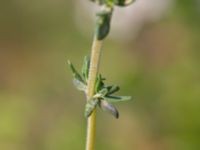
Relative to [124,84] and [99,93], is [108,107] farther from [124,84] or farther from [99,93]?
[124,84]

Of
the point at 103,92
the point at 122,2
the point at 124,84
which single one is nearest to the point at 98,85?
the point at 103,92

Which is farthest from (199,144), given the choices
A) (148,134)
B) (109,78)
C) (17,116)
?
(109,78)

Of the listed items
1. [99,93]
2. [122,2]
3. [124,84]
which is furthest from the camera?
[124,84]

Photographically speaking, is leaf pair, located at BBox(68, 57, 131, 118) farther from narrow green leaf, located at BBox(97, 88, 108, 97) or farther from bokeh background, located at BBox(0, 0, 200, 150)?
bokeh background, located at BBox(0, 0, 200, 150)

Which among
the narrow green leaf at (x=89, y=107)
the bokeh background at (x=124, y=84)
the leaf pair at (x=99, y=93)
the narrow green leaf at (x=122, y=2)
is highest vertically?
the bokeh background at (x=124, y=84)

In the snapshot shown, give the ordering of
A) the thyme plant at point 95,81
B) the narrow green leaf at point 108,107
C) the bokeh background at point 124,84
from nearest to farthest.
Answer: the thyme plant at point 95,81, the narrow green leaf at point 108,107, the bokeh background at point 124,84

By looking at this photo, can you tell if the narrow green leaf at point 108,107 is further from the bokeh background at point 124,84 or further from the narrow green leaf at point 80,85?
the bokeh background at point 124,84

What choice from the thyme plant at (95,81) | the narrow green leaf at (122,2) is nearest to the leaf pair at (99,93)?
the thyme plant at (95,81)
